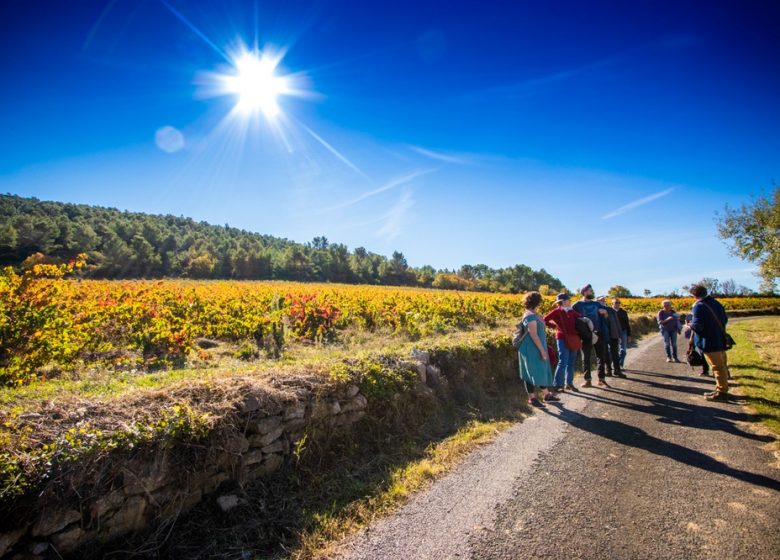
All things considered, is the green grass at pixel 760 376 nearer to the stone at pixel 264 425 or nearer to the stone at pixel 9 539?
the stone at pixel 264 425

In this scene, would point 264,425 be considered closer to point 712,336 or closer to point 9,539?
point 9,539

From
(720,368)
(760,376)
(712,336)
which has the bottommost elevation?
(760,376)

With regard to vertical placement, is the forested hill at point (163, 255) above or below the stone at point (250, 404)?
above

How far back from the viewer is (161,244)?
7662 centimetres

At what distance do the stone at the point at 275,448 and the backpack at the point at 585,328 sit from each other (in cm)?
641

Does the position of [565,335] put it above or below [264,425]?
above

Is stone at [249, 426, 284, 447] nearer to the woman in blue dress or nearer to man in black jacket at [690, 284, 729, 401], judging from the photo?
the woman in blue dress

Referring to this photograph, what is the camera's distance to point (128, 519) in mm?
2734

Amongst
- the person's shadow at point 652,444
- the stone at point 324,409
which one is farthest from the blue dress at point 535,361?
the stone at point 324,409

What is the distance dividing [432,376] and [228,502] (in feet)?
12.8

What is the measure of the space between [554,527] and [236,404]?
3.26m

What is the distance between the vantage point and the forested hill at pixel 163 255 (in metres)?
52.7

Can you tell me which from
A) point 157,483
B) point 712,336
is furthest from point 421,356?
point 712,336

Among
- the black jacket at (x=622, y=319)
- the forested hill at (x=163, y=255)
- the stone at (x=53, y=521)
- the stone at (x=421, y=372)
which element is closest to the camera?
the stone at (x=53, y=521)
